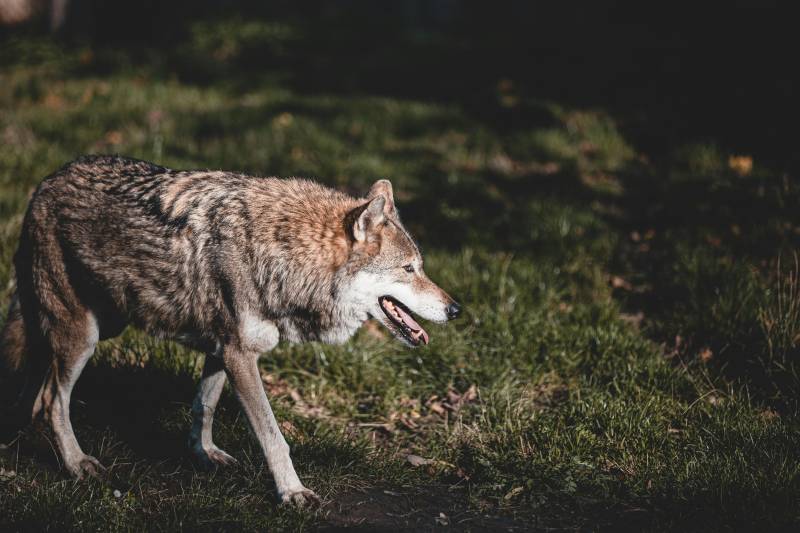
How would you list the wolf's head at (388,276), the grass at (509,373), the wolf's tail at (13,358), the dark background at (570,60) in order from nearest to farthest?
the grass at (509,373) → the wolf's head at (388,276) → the wolf's tail at (13,358) → the dark background at (570,60)

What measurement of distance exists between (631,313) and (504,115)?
16.5ft

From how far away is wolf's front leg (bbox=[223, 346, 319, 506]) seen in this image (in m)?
3.54

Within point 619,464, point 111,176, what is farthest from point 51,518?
point 619,464

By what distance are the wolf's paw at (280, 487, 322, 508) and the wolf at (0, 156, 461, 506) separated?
0.01 m

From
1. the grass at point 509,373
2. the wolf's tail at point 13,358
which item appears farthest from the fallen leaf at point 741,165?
the wolf's tail at point 13,358

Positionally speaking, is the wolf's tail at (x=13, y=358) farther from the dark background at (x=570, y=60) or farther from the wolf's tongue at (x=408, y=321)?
the dark background at (x=570, y=60)

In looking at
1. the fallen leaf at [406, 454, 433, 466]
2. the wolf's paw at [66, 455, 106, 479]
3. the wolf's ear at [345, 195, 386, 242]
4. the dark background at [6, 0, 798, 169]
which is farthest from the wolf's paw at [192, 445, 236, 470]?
the dark background at [6, 0, 798, 169]

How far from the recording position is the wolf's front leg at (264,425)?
3.54 m

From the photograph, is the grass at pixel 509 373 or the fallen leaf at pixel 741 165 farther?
the fallen leaf at pixel 741 165

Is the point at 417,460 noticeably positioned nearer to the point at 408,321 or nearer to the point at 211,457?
the point at 408,321

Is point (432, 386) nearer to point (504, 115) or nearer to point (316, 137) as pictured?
point (316, 137)

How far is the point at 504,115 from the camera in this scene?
33.0 feet

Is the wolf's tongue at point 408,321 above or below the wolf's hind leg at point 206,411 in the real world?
above

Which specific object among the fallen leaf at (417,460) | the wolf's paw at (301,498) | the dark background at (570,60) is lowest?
the fallen leaf at (417,460)
